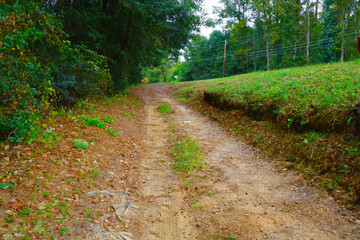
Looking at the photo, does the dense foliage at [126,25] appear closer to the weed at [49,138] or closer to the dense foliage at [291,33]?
the dense foliage at [291,33]

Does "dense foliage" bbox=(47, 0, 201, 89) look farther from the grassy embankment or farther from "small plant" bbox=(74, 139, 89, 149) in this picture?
the grassy embankment

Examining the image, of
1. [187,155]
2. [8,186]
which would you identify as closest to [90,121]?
[187,155]

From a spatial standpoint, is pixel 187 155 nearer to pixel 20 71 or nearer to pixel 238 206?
pixel 238 206

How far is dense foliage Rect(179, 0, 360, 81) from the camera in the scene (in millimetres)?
22406

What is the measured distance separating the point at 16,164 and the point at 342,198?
17.4 ft

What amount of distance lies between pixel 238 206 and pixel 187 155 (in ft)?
7.33

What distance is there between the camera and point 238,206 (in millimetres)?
3580

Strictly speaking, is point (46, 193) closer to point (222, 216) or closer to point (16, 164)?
point (16, 164)

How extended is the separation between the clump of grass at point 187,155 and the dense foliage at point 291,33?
1072 cm

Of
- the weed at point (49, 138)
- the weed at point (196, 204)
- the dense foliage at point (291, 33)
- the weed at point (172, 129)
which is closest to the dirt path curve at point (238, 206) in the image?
the weed at point (196, 204)

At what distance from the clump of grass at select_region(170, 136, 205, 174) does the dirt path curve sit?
9.3 inches

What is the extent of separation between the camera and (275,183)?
4297 millimetres

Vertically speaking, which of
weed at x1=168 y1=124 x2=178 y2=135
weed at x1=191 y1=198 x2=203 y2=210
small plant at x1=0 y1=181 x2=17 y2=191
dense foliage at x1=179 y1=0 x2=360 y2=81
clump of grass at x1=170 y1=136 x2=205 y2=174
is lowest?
weed at x1=191 y1=198 x2=203 y2=210

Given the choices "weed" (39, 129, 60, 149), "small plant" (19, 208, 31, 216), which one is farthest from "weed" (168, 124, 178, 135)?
"small plant" (19, 208, 31, 216)
